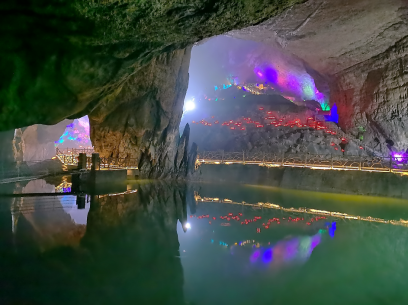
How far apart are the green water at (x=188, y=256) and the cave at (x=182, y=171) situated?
0.15 feet

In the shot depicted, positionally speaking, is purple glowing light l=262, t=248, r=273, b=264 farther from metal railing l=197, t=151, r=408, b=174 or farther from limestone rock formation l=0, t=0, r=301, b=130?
metal railing l=197, t=151, r=408, b=174

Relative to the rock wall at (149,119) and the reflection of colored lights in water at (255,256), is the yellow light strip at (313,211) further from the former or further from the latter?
the rock wall at (149,119)

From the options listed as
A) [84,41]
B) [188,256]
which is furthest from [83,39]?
[188,256]

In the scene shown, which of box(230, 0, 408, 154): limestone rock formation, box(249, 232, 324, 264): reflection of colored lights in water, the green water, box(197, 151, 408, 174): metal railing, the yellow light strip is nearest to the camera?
the green water

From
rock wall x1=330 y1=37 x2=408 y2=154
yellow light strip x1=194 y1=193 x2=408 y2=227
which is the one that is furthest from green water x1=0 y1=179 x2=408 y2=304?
rock wall x1=330 y1=37 x2=408 y2=154

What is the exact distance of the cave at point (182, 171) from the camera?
16.5 feet

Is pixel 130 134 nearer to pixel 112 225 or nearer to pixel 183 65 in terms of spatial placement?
pixel 183 65

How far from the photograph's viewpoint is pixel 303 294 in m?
5.07

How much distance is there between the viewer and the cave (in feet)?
16.5

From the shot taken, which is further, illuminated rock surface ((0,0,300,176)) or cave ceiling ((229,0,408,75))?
cave ceiling ((229,0,408,75))

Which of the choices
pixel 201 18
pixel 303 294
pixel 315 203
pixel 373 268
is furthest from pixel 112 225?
pixel 315 203

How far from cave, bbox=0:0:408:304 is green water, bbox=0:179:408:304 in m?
0.05

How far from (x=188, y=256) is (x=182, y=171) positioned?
49.4ft

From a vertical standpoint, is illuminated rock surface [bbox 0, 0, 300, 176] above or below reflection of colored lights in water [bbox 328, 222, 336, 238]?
above
